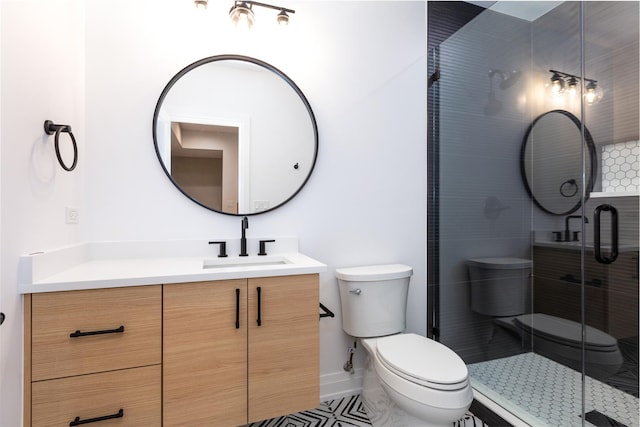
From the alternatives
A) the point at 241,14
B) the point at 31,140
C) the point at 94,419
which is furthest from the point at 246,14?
the point at 94,419

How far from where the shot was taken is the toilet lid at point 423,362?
119cm

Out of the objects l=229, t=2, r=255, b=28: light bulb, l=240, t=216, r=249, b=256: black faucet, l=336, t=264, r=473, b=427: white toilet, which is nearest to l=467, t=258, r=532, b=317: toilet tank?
l=336, t=264, r=473, b=427: white toilet

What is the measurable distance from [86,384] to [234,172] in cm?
106

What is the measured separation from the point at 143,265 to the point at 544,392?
217 centimetres

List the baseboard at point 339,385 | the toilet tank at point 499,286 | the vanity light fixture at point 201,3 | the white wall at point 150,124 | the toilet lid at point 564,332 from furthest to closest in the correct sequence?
the toilet tank at point 499,286 → the baseboard at point 339,385 → the toilet lid at point 564,332 → the vanity light fixture at point 201,3 → the white wall at point 150,124

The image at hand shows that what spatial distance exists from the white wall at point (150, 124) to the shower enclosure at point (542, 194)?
0.19 meters

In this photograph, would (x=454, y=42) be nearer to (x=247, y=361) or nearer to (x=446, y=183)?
(x=446, y=183)

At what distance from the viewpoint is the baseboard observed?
176cm

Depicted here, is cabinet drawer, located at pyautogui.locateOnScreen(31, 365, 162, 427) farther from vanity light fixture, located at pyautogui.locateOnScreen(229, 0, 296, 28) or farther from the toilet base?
vanity light fixture, located at pyautogui.locateOnScreen(229, 0, 296, 28)

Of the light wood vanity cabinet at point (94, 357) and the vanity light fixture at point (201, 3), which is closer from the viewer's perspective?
the light wood vanity cabinet at point (94, 357)

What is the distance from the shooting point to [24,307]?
0.98 metres

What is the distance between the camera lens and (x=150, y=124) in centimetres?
152

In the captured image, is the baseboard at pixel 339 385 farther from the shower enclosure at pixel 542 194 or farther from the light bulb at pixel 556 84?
the light bulb at pixel 556 84

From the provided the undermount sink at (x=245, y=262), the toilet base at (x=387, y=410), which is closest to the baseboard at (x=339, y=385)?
the toilet base at (x=387, y=410)
